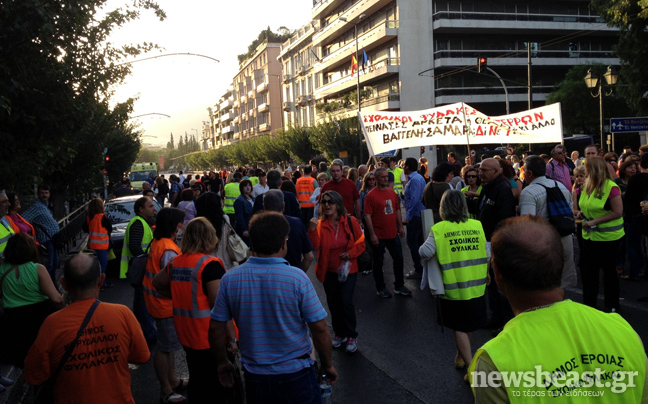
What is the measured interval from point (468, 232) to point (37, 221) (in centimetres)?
731

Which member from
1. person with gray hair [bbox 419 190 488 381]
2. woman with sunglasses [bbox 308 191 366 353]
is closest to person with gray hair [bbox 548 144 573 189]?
woman with sunglasses [bbox 308 191 366 353]

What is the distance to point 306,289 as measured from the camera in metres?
3.00

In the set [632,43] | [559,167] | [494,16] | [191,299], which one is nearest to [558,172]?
[559,167]

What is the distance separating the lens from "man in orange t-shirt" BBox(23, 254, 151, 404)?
2.98 metres

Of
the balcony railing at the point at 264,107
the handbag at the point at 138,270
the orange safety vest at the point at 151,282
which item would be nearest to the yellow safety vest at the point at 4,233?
the handbag at the point at 138,270

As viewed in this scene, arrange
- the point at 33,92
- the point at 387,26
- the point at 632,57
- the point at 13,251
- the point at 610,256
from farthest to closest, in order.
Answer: the point at 387,26 → the point at 632,57 → the point at 33,92 → the point at 610,256 → the point at 13,251

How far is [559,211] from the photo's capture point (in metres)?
5.71

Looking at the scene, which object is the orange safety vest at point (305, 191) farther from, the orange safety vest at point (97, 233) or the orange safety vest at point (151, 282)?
the orange safety vest at point (151, 282)

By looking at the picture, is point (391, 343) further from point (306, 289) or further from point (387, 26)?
point (387, 26)

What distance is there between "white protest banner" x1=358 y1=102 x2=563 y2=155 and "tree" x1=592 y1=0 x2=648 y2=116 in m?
12.4

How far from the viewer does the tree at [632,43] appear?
69.8 ft

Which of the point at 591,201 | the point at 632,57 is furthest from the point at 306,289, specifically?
the point at 632,57

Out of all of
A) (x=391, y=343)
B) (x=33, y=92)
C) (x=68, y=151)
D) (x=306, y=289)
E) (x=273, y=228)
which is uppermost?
(x=33, y=92)

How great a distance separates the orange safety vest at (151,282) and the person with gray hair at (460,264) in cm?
226
